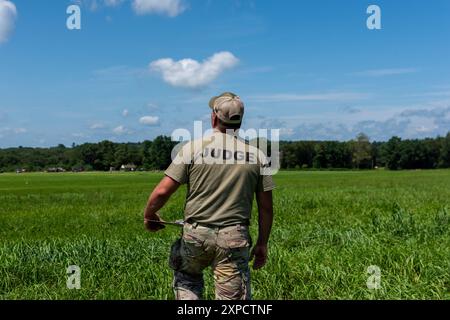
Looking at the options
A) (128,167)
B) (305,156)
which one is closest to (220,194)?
(128,167)

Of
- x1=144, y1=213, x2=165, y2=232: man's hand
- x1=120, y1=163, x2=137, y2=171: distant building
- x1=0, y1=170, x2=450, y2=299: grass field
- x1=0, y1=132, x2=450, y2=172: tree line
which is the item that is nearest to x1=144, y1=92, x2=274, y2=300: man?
x1=144, y1=213, x2=165, y2=232: man's hand

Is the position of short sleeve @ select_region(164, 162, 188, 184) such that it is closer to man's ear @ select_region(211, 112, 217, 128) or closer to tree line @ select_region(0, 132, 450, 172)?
man's ear @ select_region(211, 112, 217, 128)

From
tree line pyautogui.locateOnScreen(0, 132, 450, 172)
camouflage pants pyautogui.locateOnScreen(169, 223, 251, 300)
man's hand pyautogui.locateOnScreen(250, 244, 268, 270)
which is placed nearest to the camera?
camouflage pants pyautogui.locateOnScreen(169, 223, 251, 300)

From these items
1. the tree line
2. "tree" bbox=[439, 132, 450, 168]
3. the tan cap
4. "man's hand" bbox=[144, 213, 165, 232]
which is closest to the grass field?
"man's hand" bbox=[144, 213, 165, 232]

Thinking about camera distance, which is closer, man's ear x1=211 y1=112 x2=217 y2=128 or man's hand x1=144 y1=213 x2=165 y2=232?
man's ear x1=211 y1=112 x2=217 y2=128

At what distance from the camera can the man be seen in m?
4.15

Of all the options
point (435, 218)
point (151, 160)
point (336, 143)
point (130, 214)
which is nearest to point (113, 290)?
point (435, 218)

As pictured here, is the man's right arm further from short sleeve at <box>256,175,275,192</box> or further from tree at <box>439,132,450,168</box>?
tree at <box>439,132,450,168</box>

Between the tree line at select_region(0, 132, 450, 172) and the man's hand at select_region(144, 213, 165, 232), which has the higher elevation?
the tree line at select_region(0, 132, 450, 172)

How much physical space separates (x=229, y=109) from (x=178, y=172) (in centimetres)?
71

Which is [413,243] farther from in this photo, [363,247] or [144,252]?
[144,252]

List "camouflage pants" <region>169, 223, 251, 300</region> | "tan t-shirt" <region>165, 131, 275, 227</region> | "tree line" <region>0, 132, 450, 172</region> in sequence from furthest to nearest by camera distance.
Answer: "tree line" <region>0, 132, 450, 172</region> → "camouflage pants" <region>169, 223, 251, 300</region> → "tan t-shirt" <region>165, 131, 275, 227</region>

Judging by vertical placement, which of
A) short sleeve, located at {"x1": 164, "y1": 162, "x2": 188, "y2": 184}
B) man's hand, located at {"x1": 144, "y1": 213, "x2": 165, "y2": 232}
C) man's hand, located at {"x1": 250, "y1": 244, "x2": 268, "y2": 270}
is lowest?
man's hand, located at {"x1": 250, "y1": 244, "x2": 268, "y2": 270}
